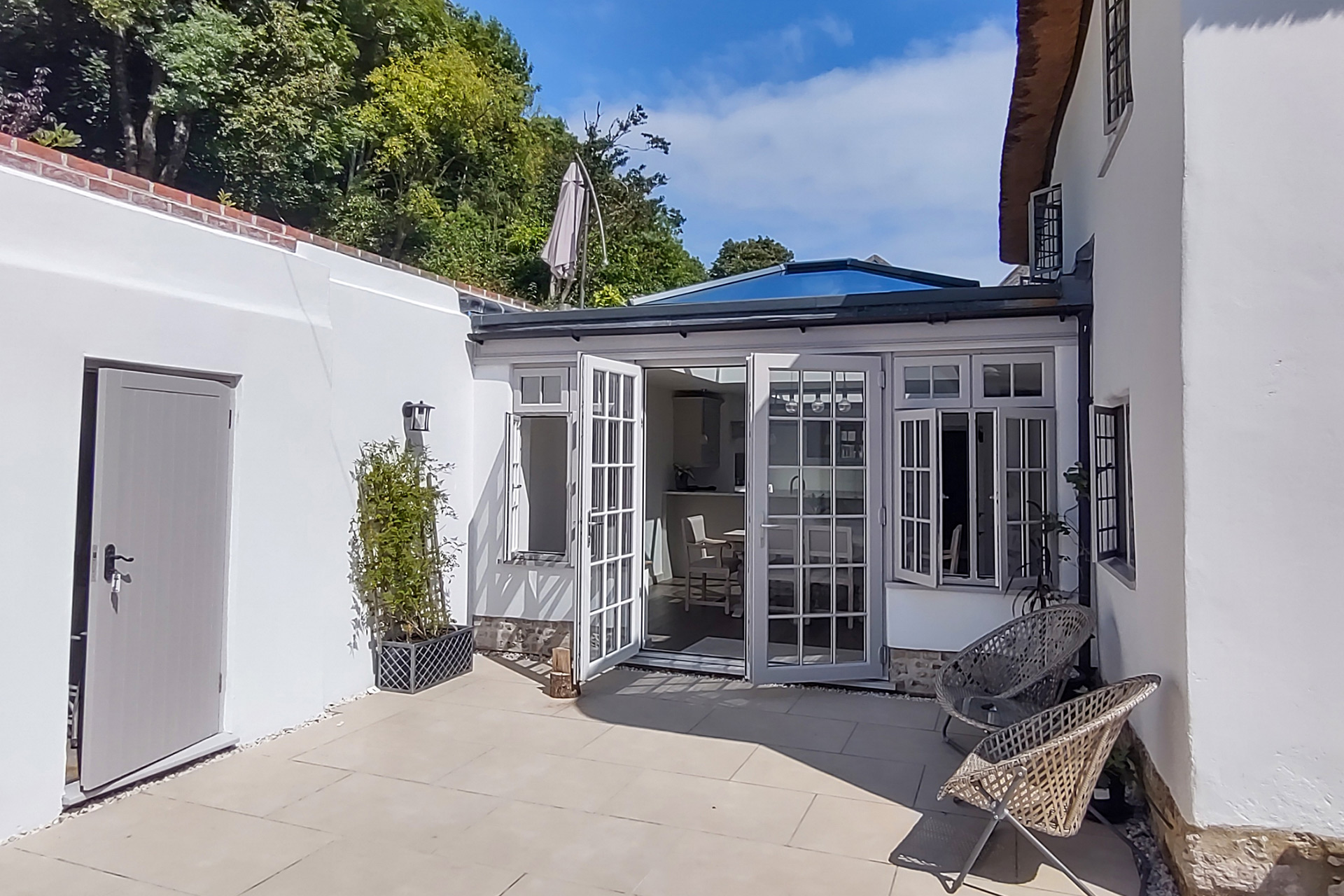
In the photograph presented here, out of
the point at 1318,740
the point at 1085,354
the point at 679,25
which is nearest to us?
the point at 1318,740

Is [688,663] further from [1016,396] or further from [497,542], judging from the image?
[1016,396]

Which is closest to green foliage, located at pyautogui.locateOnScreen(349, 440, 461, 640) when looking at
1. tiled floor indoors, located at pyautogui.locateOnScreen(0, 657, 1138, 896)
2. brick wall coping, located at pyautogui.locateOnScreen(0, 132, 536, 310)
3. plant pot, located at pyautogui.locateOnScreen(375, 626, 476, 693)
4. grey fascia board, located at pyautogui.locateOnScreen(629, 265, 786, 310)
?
plant pot, located at pyautogui.locateOnScreen(375, 626, 476, 693)

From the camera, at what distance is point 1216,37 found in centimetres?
312

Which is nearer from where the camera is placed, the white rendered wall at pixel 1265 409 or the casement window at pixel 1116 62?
the white rendered wall at pixel 1265 409

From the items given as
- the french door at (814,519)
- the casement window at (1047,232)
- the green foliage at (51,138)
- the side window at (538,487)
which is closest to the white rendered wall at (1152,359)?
the french door at (814,519)

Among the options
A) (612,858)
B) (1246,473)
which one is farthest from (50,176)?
(1246,473)

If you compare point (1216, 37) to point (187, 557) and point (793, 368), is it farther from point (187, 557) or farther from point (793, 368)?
point (187, 557)

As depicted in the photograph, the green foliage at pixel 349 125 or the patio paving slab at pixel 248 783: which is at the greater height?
A: the green foliage at pixel 349 125

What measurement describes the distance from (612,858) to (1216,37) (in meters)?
4.11

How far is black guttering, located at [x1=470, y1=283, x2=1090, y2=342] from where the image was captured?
227 inches

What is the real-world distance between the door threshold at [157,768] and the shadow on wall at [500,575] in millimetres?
2606

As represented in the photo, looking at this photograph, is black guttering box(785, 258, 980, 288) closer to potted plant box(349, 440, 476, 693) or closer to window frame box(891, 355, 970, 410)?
window frame box(891, 355, 970, 410)

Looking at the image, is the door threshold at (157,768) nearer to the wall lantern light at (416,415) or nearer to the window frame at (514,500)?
the wall lantern light at (416,415)

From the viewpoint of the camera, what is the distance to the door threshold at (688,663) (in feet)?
21.4
